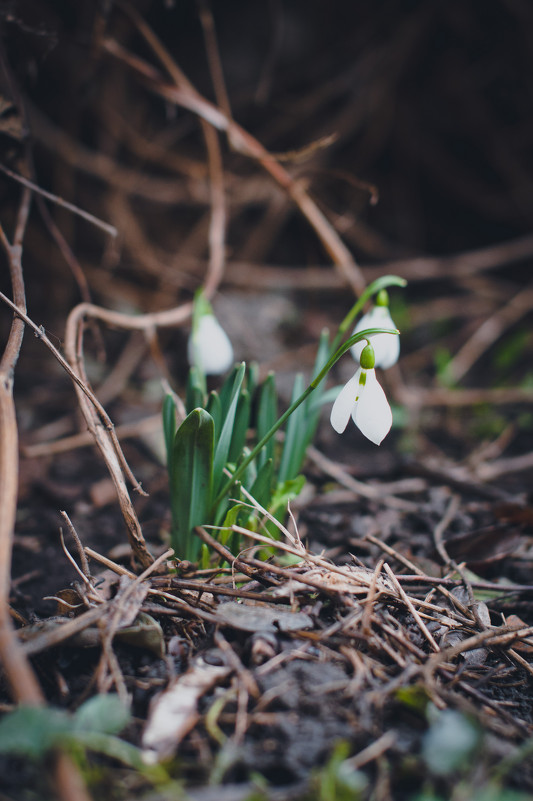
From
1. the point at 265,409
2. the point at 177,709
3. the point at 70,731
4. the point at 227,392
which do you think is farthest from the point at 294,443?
the point at 70,731

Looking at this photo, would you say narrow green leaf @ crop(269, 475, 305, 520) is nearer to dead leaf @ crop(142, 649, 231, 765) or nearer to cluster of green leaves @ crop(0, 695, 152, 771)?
dead leaf @ crop(142, 649, 231, 765)

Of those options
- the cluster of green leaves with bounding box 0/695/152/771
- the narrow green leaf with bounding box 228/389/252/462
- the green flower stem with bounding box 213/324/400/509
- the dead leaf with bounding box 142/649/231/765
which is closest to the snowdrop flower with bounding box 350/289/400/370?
the green flower stem with bounding box 213/324/400/509

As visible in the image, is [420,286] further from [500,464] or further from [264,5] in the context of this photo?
[264,5]

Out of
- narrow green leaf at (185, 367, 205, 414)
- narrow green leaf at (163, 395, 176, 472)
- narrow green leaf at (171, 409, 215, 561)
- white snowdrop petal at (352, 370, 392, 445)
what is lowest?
narrow green leaf at (171, 409, 215, 561)

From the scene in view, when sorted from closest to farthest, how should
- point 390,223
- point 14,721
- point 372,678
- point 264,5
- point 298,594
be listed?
point 14,721 < point 372,678 < point 298,594 < point 264,5 < point 390,223

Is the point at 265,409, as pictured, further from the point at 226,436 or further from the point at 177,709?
the point at 177,709

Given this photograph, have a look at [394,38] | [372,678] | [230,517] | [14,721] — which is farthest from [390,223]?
[14,721]
